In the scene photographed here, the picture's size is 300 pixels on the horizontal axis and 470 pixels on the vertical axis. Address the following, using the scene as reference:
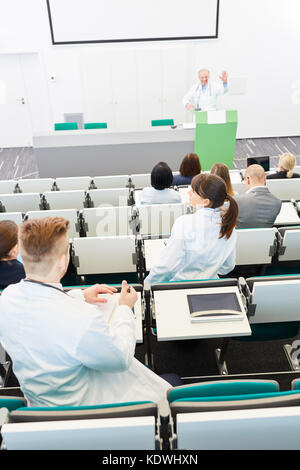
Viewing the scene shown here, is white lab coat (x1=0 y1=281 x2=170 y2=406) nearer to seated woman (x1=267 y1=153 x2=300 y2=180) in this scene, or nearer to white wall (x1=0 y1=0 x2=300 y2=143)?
seated woman (x1=267 y1=153 x2=300 y2=180)

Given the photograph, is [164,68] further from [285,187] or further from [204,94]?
[285,187]

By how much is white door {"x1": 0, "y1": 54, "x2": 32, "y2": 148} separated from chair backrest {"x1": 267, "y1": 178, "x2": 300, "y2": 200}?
22.9 ft

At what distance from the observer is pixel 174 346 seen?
2.87m

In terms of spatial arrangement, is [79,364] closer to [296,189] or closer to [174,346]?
[174,346]

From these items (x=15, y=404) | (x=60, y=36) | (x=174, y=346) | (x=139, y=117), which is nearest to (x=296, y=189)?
(x=174, y=346)

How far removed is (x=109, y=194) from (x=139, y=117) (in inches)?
206

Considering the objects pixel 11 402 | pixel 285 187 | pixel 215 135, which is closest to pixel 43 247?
pixel 11 402

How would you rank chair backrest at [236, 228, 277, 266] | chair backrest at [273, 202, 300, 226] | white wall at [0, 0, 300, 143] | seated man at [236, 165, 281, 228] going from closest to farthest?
chair backrest at [236, 228, 277, 266]
seated man at [236, 165, 281, 228]
chair backrest at [273, 202, 300, 226]
white wall at [0, 0, 300, 143]

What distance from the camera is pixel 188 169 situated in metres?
4.39

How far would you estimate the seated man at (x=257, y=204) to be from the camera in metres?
3.12

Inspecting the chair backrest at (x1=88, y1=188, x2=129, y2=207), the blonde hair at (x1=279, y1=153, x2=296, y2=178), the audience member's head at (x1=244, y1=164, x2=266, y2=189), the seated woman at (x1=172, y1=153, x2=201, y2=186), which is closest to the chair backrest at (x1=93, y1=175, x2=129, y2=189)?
the chair backrest at (x1=88, y1=188, x2=129, y2=207)

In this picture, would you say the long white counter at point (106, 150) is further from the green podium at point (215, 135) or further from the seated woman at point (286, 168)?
the seated woman at point (286, 168)

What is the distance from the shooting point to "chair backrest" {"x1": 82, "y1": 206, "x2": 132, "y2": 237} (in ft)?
11.8

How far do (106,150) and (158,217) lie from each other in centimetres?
298
